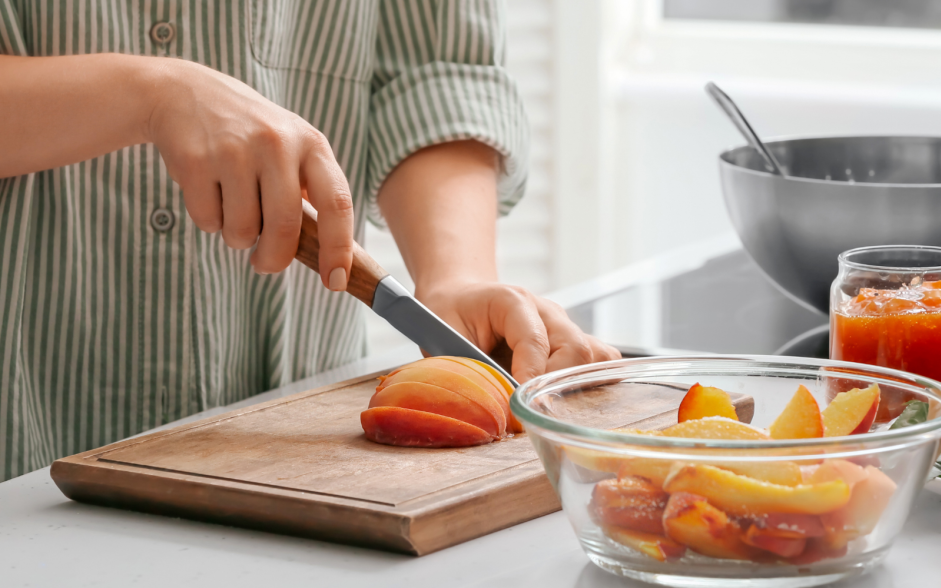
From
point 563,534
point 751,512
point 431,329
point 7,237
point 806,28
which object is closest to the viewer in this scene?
point 751,512

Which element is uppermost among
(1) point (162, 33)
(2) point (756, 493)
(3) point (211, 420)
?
(1) point (162, 33)

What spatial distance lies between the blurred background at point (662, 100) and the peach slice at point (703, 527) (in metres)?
2.16

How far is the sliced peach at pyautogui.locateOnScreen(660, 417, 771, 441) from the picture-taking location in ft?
1.87

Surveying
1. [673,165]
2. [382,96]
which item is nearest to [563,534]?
[382,96]

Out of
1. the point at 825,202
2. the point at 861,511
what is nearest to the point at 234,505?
the point at 861,511

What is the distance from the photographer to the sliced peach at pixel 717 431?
1.87 ft

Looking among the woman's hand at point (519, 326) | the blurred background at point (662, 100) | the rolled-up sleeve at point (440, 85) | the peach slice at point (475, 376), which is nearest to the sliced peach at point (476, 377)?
the peach slice at point (475, 376)

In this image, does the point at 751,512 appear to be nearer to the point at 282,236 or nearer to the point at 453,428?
the point at 453,428

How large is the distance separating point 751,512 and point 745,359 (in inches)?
9.1

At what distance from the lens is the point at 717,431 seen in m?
0.57

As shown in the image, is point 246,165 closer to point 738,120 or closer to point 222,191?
point 222,191

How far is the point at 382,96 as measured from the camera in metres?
1.28

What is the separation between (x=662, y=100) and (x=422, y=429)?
8.00ft

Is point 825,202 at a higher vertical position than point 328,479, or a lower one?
higher
